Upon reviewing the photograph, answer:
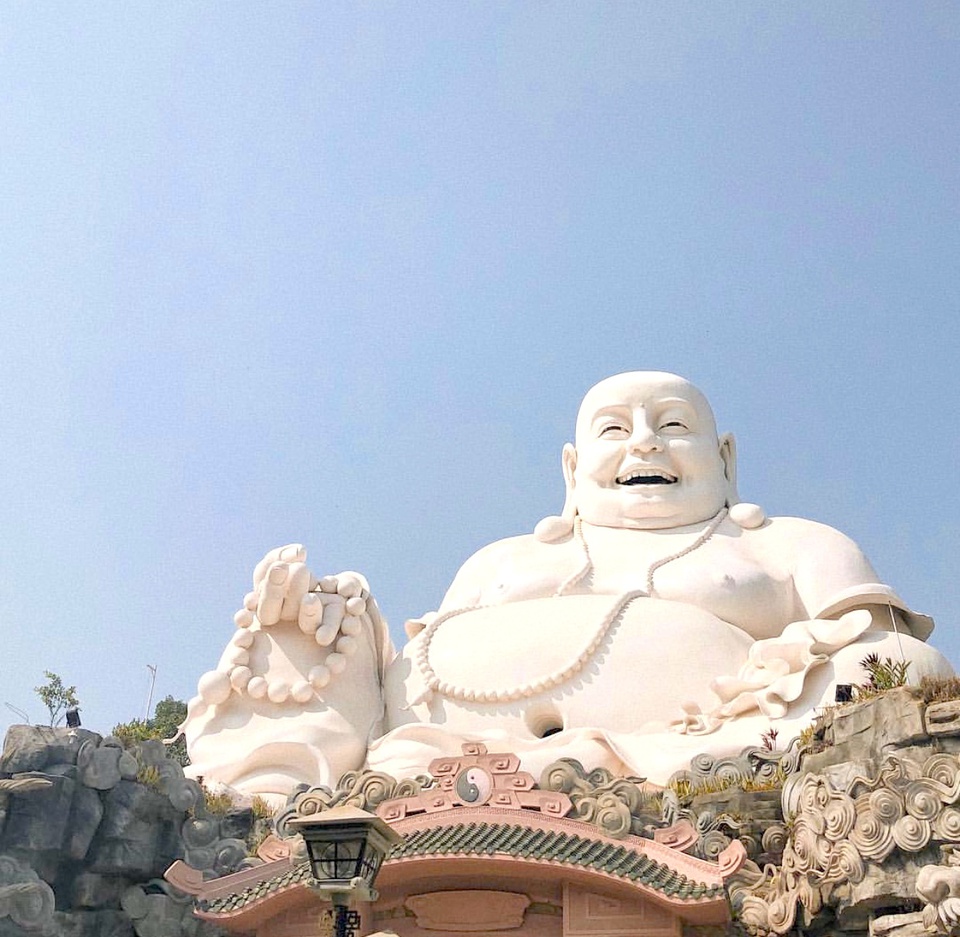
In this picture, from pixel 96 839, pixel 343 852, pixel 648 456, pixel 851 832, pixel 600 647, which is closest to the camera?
pixel 343 852

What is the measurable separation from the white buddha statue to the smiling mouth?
0.08ft

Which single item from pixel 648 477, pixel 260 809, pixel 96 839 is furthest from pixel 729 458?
pixel 96 839

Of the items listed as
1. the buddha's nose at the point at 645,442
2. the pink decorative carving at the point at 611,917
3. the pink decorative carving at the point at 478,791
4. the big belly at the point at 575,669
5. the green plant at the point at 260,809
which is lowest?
the pink decorative carving at the point at 611,917

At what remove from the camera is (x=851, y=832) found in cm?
635

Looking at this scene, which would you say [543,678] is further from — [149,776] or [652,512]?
[149,776]

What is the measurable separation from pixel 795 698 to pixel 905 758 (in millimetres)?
2950

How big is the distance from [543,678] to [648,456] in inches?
114

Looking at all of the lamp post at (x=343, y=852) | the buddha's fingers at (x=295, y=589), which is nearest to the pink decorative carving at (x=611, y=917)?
the lamp post at (x=343, y=852)

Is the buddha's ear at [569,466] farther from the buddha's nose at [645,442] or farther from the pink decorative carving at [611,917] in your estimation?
the pink decorative carving at [611,917]

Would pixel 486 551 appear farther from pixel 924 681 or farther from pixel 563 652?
pixel 924 681

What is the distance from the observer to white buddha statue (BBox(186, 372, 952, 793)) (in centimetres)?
948

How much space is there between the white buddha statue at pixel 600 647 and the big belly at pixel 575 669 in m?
0.02

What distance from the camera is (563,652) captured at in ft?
33.6

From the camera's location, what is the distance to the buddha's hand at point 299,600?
408 inches
